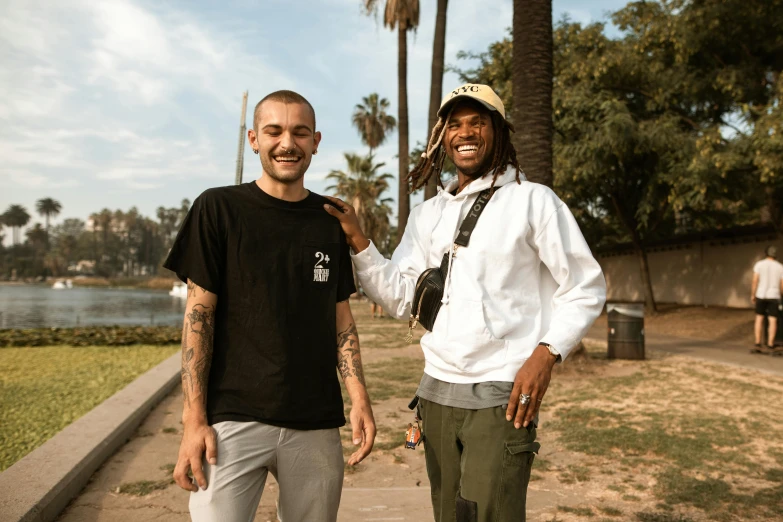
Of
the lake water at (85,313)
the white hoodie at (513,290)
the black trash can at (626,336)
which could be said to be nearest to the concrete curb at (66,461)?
the white hoodie at (513,290)

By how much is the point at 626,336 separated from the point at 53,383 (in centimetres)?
920

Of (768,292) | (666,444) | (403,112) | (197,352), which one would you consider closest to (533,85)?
(666,444)

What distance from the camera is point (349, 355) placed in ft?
8.45

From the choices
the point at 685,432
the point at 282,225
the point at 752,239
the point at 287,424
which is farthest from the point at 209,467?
the point at 752,239

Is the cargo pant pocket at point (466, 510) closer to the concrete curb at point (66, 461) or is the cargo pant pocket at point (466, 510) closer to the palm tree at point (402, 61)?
the concrete curb at point (66, 461)

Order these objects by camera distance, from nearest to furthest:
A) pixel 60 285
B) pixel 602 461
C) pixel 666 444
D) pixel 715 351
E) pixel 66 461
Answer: pixel 66 461 < pixel 602 461 < pixel 666 444 < pixel 715 351 < pixel 60 285

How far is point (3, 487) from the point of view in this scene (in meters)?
4.09

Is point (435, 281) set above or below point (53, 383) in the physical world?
above

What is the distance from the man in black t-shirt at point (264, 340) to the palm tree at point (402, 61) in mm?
19543

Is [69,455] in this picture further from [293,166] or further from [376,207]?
[376,207]

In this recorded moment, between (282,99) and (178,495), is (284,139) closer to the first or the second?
(282,99)

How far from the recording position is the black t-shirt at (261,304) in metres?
2.25

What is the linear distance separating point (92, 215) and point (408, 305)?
16295 cm

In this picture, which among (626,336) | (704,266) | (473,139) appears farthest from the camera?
(704,266)
